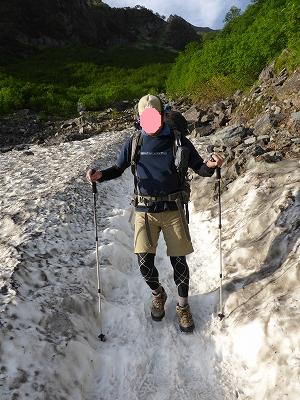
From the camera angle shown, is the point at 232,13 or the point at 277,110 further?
the point at 232,13

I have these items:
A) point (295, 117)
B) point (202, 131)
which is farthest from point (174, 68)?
point (295, 117)

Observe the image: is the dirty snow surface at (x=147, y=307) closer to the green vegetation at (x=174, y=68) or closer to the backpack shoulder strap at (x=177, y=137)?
the backpack shoulder strap at (x=177, y=137)

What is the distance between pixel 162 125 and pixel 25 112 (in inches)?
1191

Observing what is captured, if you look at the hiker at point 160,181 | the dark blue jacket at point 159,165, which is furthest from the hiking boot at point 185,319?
the dark blue jacket at point 159,165

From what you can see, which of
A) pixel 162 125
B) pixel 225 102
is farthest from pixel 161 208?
pixel 225 102

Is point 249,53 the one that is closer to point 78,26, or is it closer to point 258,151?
point 258,151

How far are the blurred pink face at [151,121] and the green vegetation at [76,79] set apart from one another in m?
30.9

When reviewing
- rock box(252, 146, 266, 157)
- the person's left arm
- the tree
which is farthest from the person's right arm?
the tree

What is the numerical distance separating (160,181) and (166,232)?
0.93 metres

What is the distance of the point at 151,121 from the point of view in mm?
5914

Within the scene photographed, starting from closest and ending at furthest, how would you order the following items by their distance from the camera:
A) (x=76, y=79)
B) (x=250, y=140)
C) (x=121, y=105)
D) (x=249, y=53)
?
1. (x=250, y=140)
2. (x=249, y=53)
3. (x=121, y=105)
4. (x=76, y=79)

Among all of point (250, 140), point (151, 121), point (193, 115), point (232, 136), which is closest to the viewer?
point (151, 121)

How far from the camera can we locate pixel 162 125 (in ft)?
19.9

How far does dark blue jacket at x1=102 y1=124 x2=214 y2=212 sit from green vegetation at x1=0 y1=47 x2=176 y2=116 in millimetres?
30732
